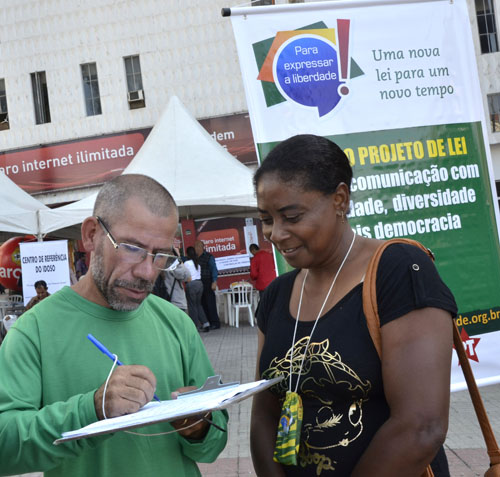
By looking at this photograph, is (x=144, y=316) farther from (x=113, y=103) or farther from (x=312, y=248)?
(x=113, y=103)

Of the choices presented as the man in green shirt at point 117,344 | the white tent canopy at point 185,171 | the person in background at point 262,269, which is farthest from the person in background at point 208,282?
the man in green shirt at point 117,344

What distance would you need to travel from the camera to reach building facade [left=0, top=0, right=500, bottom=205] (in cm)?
2234

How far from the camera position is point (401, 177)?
3670 mm

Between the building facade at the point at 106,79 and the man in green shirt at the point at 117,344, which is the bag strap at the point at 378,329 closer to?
the man in green shirt at the point at 117,344

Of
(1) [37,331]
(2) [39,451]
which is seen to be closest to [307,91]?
(1) [37,331]

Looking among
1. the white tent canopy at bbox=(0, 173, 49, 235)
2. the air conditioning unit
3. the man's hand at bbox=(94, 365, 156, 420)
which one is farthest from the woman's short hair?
the air conditioning unit

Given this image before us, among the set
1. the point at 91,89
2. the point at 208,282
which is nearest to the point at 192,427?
the point at 208,282

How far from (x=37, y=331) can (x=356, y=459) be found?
0.99 meters

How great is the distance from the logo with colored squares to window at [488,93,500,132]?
21.2 meters

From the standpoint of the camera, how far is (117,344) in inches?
79.0

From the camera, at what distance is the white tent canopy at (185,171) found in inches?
427

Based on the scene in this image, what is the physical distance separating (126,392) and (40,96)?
23624 mm

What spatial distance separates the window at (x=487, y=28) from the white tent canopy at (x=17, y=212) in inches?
714

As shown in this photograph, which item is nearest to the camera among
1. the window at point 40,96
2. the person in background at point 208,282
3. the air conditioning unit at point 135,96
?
the person in background at point 208,282
